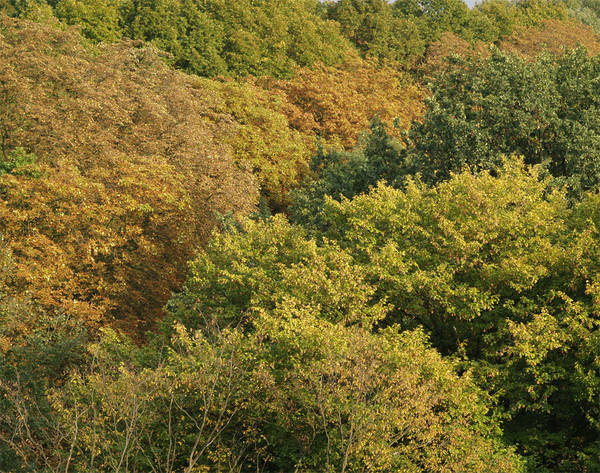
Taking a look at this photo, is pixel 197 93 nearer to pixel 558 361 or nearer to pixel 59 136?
pixel 59 136

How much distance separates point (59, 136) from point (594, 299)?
2551 centimetres

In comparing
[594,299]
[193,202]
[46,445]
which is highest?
[594,299]

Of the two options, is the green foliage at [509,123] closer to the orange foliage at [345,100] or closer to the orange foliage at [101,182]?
the orange foliage at [101,182]

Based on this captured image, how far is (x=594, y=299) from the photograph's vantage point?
930 inches

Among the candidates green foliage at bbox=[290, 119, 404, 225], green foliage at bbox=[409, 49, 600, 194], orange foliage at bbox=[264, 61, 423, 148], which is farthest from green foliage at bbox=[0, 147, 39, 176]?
orange foliage at bbox=[264, 61, 423, 148]

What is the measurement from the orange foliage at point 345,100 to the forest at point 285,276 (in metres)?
6.84

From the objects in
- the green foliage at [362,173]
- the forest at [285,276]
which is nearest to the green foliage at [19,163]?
the forest at [285,276]

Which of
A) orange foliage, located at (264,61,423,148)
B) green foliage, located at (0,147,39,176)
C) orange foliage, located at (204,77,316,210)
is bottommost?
green foliage, located at (0,147,39,176)

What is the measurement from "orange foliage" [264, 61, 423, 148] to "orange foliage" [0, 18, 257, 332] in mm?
17119

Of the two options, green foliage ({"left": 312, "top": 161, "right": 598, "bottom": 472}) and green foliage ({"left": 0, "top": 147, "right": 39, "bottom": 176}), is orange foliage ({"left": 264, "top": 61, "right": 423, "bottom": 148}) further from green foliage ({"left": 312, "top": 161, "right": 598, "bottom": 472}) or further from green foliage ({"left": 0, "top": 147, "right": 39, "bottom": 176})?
green foliage ({"left": 312, "top": 161, "right": 598, "bottom": 472})

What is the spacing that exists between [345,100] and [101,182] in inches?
1287

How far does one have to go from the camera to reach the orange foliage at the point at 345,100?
199 ft

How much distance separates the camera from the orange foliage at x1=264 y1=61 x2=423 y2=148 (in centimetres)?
6072

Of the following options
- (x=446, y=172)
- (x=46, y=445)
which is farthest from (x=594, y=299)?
(x=46, y=445)
